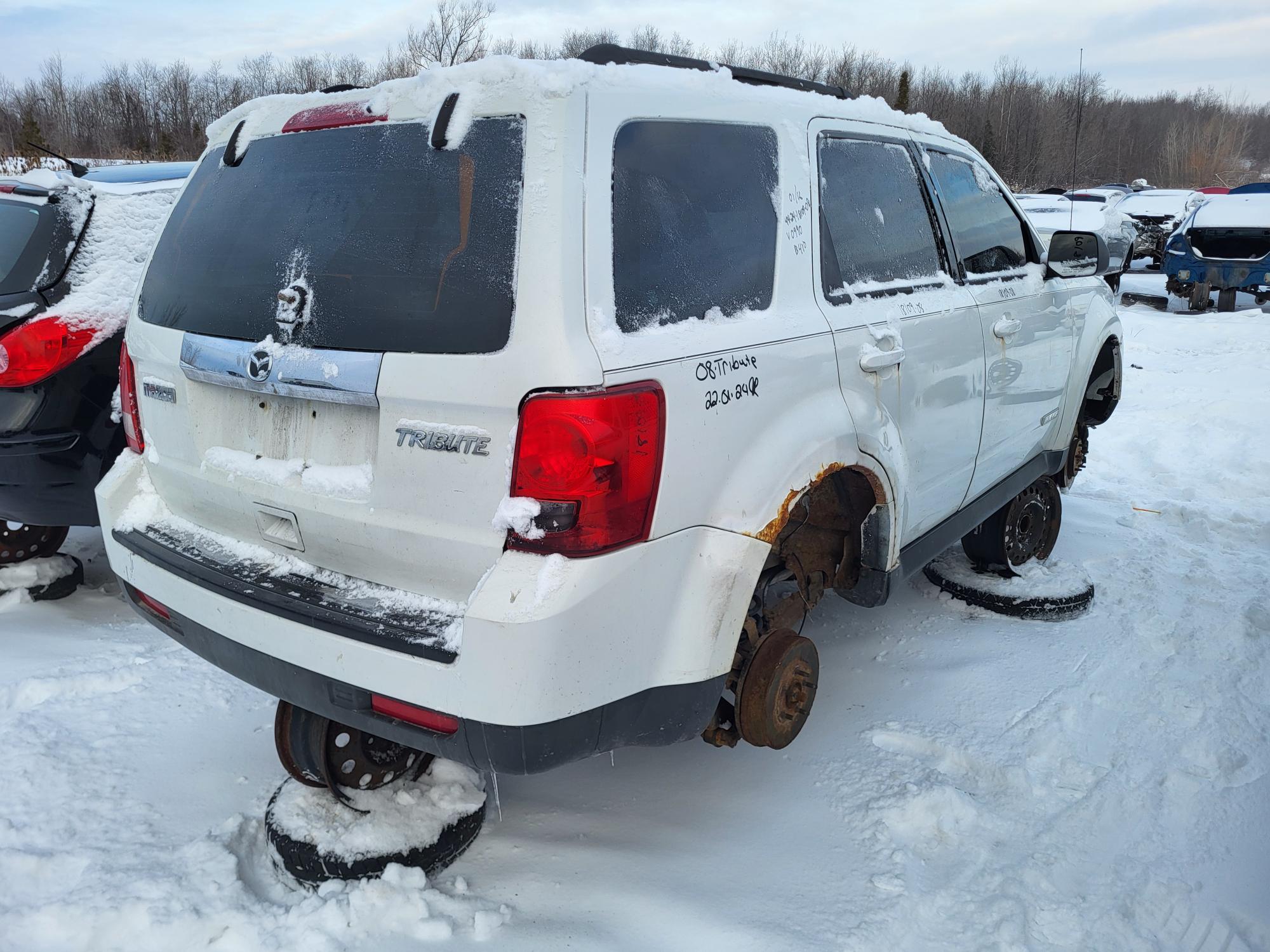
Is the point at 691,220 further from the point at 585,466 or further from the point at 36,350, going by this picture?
the point at 36,350

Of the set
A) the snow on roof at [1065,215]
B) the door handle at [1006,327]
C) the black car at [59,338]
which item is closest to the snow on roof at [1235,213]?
the snow on roof at [1065,215]

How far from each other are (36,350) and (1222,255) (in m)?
15.4

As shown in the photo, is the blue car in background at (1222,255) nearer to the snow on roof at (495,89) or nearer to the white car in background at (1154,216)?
the white car in background at (1154,216)

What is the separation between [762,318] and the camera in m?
2.36

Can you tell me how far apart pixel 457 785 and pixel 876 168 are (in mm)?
2349

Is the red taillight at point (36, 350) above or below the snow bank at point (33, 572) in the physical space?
above

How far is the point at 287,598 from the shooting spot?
217 cm

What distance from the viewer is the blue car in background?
13.2 metres

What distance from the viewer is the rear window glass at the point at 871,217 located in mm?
2717

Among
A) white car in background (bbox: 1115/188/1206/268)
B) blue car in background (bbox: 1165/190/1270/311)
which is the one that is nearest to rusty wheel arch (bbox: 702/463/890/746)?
blue car in background (bbox: 1165/190/1270/311)

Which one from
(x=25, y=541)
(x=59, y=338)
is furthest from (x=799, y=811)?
(x=25, y=541)

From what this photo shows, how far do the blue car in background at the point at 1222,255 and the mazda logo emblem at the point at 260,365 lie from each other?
1468 centimetres

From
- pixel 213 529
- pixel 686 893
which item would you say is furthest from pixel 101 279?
pixel 686 893

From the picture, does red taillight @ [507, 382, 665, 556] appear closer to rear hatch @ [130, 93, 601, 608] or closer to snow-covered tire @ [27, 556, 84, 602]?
rear hatch @ [130, 93, 601, 608]
